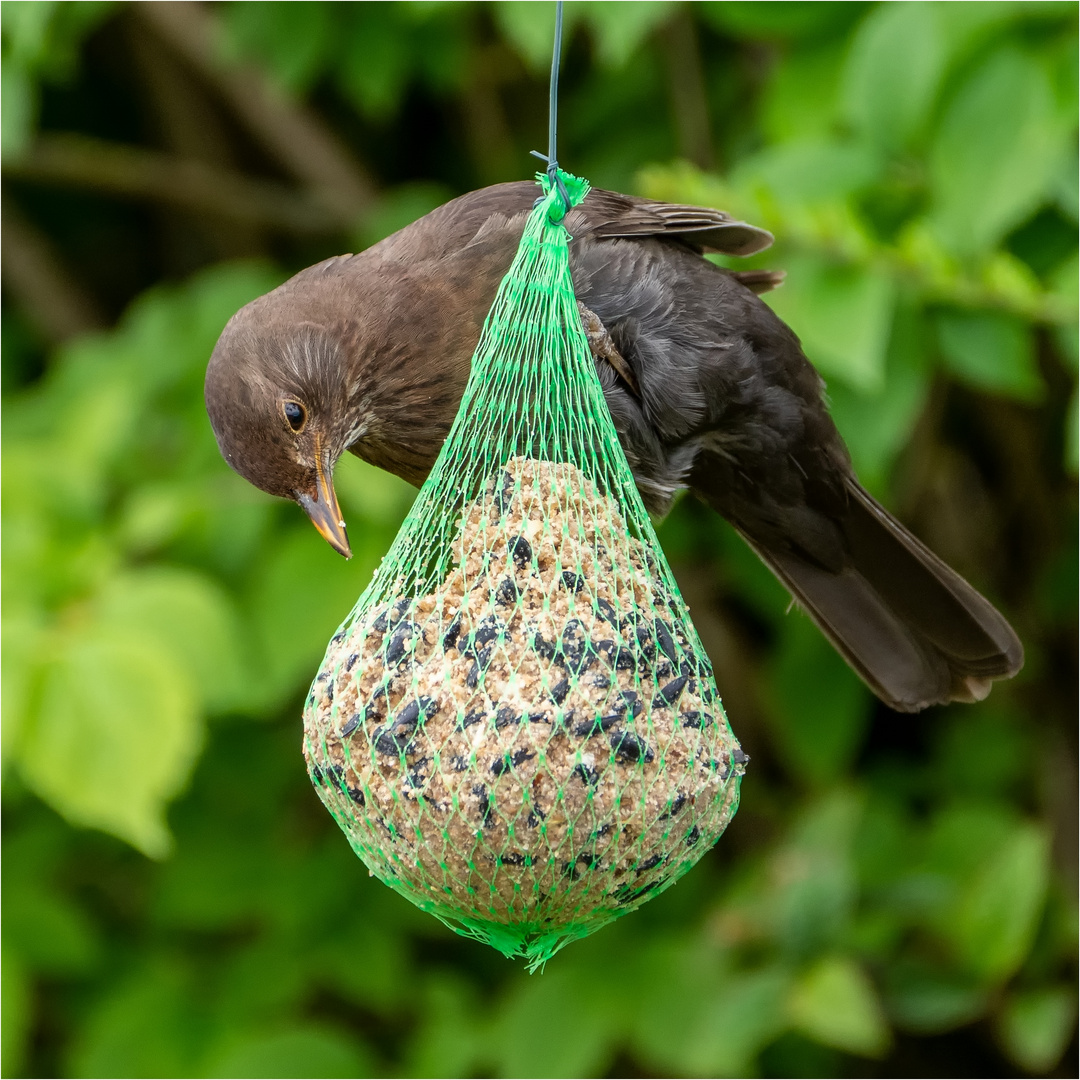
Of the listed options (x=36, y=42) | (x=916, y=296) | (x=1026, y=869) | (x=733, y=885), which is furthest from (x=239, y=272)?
(x=1026, y=869)

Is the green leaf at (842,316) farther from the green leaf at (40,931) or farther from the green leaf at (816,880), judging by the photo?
the green leaf at (40,931)

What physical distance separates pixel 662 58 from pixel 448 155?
4.62 ft

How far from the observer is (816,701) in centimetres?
462

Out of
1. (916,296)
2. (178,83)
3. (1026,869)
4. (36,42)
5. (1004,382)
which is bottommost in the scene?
(1026,869)

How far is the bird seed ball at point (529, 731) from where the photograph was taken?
225 cm

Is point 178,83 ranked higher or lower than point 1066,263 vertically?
higher

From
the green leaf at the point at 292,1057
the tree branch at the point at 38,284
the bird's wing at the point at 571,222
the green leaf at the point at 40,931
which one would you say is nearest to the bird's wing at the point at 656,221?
the bird's wing at the point at 571,222

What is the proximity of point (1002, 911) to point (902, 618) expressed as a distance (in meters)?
1.11

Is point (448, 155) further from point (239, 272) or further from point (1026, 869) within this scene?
point (1026, 869)

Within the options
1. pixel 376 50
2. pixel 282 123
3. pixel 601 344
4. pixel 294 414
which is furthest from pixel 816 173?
pixel 282 123

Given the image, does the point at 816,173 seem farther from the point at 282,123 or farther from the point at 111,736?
the point at 282,123

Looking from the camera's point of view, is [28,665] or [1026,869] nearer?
[28,665]

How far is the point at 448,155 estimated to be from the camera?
6.00 m

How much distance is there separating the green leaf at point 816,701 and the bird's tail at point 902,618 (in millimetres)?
1083
